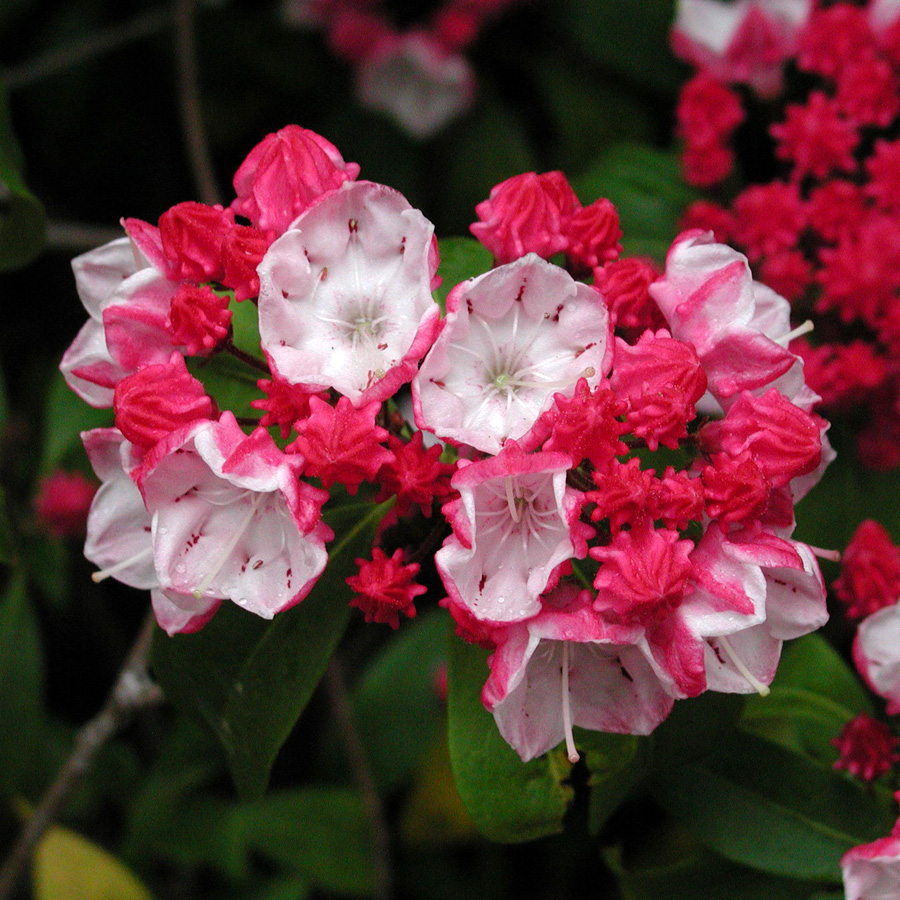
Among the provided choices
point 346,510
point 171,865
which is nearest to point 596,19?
point 346,510

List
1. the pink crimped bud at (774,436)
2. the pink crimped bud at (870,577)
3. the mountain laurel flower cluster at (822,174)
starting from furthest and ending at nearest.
Result: 1. the mountain laurel flower cluster at (822,174)
2. the pink crimped bud at (870,577)
3. the pink crimped bud at (774,436)

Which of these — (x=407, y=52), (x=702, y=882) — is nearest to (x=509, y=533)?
(x=702, y=882)

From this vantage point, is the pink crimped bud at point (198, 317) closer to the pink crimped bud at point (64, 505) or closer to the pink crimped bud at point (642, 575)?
the pink crimped bud at point (642, 575)

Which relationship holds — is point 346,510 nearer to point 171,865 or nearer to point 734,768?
point 734,768

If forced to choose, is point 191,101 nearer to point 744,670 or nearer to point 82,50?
point 82,50

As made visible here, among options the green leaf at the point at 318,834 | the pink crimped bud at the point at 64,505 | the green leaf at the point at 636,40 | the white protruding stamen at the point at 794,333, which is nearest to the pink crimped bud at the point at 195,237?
the white protruding stamen at the point at 794,333

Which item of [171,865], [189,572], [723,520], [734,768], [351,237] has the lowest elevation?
[171,865]

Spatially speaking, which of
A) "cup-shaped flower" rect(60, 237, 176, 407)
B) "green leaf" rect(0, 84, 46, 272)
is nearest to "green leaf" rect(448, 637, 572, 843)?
"cup-shaped flower" rect(60, 237, 176, 407)
